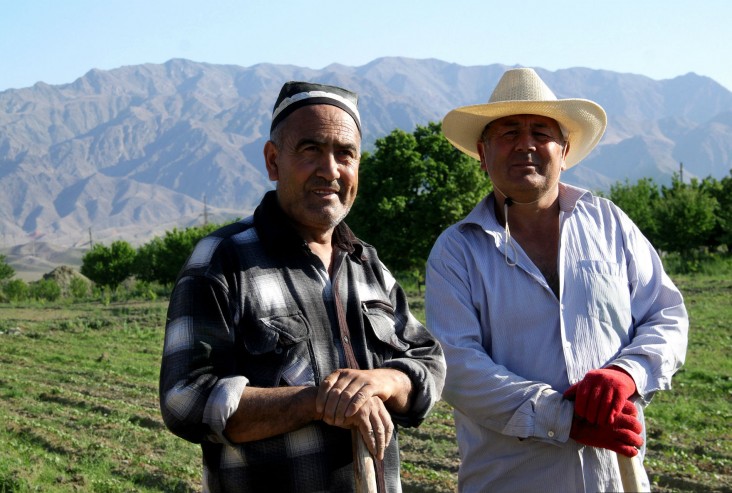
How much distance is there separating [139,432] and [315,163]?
6.35 m

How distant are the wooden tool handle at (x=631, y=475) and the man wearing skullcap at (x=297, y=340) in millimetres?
580

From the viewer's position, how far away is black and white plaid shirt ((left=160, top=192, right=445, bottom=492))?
2.08 m

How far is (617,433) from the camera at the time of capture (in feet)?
8.34

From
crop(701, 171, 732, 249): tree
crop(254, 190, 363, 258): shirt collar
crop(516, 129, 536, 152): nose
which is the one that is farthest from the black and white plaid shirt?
crop(701, 171, 732, 249): tree

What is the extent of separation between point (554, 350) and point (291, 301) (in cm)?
108

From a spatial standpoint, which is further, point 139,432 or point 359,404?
point 139,432

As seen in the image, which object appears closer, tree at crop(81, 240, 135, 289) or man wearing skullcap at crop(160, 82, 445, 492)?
man wearing skullcap at crop(160, 82, 445, 492)

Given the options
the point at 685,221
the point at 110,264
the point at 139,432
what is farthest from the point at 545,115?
the point at 110,264

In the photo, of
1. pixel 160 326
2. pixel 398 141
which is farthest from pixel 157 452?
pixel 398 141

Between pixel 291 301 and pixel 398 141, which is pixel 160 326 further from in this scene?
pixel 291 301

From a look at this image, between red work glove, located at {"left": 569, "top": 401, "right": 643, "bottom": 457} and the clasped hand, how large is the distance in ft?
2.65

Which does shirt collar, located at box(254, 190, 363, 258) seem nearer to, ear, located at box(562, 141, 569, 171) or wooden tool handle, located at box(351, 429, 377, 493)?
wooden tool handle, located at box(351, 429, 377, 493)

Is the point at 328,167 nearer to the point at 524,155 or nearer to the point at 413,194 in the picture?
the point at 524,155

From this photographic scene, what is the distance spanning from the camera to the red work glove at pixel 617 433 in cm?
251
